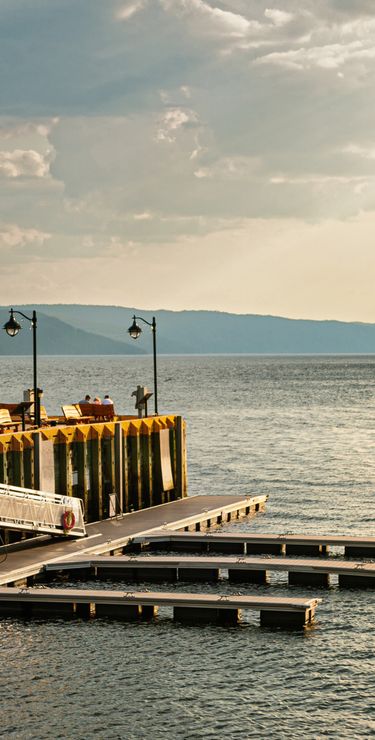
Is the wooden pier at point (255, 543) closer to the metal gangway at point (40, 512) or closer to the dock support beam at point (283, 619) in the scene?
the metal gangway at point (40, 512)

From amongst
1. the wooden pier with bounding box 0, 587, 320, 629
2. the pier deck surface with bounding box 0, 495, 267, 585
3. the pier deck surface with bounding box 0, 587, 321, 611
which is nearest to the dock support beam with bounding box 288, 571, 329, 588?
the wooden pier with bounding box 0, 587, 320, 629

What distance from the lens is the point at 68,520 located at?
32.7 m

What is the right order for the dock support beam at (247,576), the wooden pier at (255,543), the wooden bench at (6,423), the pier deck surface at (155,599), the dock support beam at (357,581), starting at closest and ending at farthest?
the pier deck surface at (155,599) → the dock support beam at (357,581) → the dock support beam at (247,576) → the wooden pier at (255,543) → the wooden bench at (6,423)

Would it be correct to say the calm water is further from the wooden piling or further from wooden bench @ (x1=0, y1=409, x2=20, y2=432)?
wooden bench @ (x1=0, y1=409, x2=20, y2=432)

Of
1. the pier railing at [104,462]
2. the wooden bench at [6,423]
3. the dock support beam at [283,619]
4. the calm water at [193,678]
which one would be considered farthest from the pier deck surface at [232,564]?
the wooden bench at [6,423]

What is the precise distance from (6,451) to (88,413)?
889 centimetres

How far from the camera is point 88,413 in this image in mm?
41188

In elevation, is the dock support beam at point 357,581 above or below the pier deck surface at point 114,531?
below

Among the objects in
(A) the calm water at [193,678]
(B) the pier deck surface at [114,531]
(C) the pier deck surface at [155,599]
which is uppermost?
(B) the pier deck surface at [114,531]

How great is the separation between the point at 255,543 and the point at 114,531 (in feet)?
14.2

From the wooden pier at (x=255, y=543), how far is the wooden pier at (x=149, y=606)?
23.7 feet

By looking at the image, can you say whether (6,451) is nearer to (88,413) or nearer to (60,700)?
(88,413)

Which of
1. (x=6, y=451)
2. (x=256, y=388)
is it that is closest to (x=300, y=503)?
(x=6, y=451)

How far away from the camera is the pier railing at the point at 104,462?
109 ft
